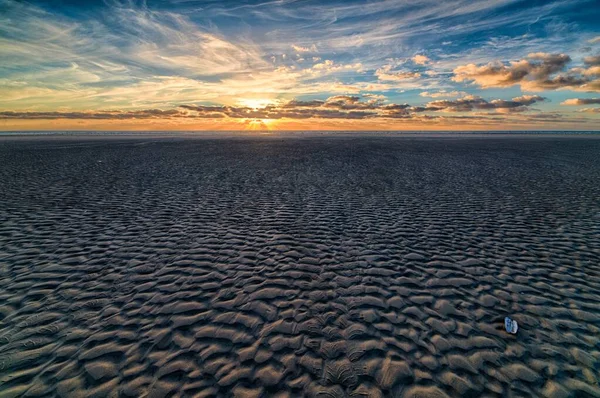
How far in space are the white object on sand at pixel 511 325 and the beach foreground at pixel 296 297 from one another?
15 centimetres

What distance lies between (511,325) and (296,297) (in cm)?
574

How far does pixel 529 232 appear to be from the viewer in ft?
46.8

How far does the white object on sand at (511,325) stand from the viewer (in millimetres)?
7520

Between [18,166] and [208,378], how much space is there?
38846mm

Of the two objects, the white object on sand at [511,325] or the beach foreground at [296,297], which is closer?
the beach foreground at [296,297]

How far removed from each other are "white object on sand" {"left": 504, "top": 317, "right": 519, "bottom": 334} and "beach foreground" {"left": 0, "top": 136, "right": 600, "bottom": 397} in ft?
0.50

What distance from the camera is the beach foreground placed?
6.16 meters

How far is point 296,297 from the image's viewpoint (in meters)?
8.98

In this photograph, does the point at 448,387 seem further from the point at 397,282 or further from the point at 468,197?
the point at 468,197

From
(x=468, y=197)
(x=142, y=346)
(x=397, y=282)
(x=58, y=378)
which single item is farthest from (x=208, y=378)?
(x=468, y=197)

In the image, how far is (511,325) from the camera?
764 cm

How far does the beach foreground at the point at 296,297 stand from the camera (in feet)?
20.2

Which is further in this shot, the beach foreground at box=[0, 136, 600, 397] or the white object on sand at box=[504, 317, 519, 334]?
the white object on sand at box=[504, 317, 519, 334]

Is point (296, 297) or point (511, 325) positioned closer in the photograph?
point (511, 325)
